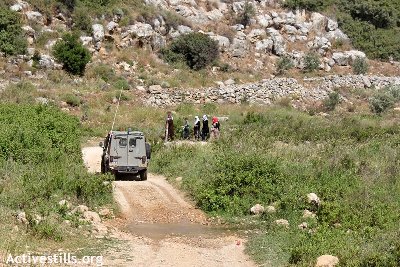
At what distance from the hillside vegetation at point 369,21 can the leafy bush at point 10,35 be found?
27233mm

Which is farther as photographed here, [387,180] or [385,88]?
[385,88]

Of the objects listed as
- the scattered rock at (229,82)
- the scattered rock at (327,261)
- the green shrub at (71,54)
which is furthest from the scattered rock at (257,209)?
the scattered rock at (229,82)

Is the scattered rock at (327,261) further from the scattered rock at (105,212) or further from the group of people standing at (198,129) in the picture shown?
the group of people standing at (198,129)

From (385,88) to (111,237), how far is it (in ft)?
119

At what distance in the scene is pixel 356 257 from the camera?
967 cm

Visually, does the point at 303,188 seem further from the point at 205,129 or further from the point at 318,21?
the point at 318,21

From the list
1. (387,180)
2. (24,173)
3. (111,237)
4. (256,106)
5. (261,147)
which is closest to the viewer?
(111,237)

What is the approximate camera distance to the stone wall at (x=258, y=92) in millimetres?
36969

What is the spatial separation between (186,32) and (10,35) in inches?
597

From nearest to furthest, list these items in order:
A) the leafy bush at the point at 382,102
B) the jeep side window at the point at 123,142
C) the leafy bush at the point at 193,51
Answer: the jeep side window at the point at 123,142 < the leafy bush at the point at 382,102 < the leafy bush at the point at 193,51

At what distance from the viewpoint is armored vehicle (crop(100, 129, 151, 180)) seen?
18141 mm

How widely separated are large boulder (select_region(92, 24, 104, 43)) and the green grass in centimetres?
2100

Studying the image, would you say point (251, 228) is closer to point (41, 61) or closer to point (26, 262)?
point (26, 262)

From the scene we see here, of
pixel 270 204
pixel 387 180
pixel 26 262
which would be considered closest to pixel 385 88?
pixel 387 180
